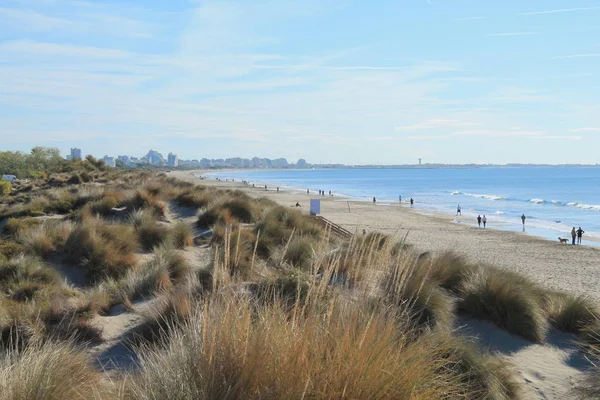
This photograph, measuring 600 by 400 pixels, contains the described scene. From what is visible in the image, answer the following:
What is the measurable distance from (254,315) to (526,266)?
68.0 ft

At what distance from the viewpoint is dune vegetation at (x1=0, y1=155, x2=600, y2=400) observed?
11.6ft

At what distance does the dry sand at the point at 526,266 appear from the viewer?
279 inches

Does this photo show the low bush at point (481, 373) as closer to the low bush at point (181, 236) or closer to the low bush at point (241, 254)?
the low bush at point (241, 254)

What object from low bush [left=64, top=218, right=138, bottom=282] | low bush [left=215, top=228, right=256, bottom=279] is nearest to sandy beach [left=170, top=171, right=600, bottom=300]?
low bush [left=215, top=228, right=256, bottom=279]

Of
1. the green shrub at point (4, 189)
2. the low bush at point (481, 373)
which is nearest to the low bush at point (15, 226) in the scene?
the low bush at point (481, 373)

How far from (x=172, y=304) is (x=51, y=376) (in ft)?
10.3

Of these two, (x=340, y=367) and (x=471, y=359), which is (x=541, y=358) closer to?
(x=471, y=359)

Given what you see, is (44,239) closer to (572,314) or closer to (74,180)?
(572,314)

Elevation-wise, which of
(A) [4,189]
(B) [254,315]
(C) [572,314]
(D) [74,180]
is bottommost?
(A) [4,189]

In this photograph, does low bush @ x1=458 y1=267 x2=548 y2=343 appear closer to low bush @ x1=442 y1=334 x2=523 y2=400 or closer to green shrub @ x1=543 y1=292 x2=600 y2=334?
green shrub @ x1=543 y1=292 x2=600 y2=334

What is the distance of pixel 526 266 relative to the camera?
76.8 ft

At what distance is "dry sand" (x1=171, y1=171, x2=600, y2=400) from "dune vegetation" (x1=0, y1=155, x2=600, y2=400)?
318mm

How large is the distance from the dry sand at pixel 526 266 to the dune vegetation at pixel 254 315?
1.04 feet

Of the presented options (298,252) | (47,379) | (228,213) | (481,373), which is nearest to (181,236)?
(228,213)
